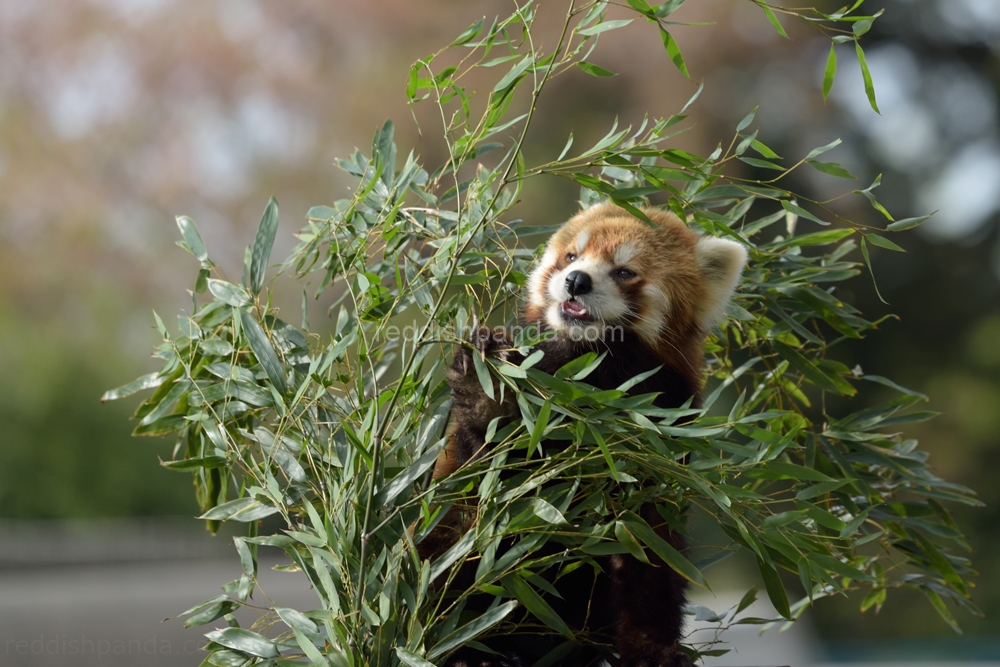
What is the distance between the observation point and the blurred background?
291 inches

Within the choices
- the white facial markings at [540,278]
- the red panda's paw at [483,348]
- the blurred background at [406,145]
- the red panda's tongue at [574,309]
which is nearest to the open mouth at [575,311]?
the red panda's tongue at [574,309]

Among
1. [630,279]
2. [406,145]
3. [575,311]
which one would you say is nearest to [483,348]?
[575,311]

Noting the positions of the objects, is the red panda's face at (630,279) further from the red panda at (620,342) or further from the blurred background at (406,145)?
the blurred background at (406,145)

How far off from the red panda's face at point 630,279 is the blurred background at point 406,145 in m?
5.10

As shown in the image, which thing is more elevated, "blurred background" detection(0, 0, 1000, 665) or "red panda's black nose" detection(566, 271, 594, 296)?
"blurred background" detection(0, 0, 1000, 665)

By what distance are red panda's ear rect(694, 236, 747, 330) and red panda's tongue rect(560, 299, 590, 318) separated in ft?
0.85

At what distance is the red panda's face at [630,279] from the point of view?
1.55 m

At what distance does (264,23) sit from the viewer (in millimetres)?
8500

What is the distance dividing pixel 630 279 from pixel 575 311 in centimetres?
14

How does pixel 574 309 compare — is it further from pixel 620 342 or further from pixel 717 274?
pixel 717 274

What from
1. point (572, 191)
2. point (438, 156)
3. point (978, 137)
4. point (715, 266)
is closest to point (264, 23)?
point (438, 156)

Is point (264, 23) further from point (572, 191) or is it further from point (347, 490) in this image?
point (347, 490)

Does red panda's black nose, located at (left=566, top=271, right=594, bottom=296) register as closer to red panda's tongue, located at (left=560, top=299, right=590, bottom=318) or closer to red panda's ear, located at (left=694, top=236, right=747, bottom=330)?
red panda's tongue, located at (left=560, top=299, right=590, bottom=318)

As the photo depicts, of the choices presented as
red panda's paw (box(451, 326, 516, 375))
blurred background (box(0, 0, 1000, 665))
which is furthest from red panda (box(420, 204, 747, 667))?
blurred background (box(0, 0, 1000, 665))
